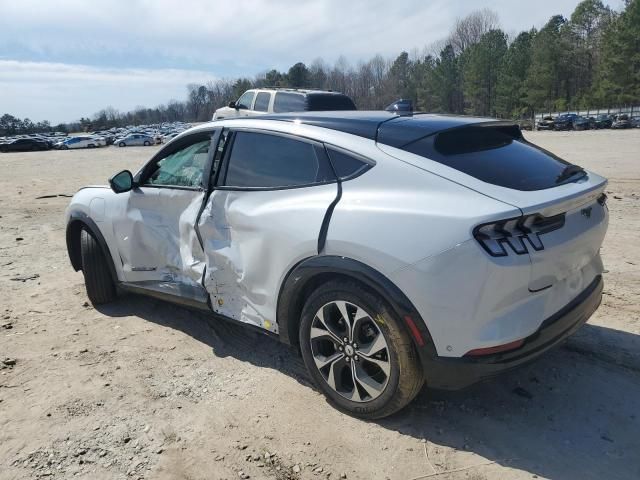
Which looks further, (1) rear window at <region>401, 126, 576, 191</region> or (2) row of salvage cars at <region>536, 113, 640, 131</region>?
(2) row of salvage cars at <region>536, 113, 640, 131</region>

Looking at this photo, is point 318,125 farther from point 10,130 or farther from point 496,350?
point 10,130

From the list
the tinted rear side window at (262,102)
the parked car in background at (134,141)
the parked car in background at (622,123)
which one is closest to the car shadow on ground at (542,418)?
the tinted rear side window at (262,102)

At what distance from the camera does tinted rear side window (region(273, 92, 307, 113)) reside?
1411 centimetres

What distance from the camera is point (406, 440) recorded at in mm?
2805

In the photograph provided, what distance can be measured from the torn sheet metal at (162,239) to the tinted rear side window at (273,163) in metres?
0.40

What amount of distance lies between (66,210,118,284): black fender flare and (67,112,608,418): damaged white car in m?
1.00

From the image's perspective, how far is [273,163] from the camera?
336cm

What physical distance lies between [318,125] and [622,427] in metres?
2.43

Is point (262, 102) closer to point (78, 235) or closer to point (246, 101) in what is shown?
point (246, 101)

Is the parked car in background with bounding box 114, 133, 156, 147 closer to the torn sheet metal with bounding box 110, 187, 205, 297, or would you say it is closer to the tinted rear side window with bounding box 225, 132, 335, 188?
the torn sheet metal with bounding box 110, 187, 205, 297

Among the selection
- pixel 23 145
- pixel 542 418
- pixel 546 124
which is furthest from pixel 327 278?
pixel 546 124

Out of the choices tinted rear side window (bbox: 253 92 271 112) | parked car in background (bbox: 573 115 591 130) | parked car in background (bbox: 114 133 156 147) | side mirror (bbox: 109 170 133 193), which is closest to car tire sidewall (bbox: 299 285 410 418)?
side mirror (bbox: 109 170 133 193)

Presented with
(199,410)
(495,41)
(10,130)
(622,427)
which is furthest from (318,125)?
(10,130)

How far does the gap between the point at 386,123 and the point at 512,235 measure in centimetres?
108
